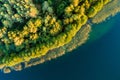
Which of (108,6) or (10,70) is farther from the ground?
(108,6)

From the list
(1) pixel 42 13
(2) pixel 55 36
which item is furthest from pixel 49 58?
(1) pixel 42 13

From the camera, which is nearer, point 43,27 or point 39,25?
point 43,27

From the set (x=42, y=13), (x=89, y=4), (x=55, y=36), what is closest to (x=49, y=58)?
(x=55, y=36)

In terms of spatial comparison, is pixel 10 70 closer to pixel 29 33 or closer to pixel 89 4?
pixel 29 33

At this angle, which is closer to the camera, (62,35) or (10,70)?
(62,35)

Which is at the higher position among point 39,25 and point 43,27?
point 39,25

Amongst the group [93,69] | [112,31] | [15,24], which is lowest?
[93,69]
